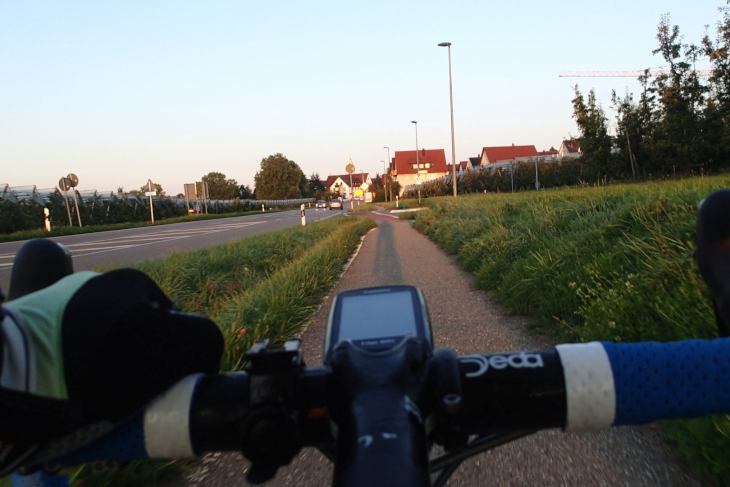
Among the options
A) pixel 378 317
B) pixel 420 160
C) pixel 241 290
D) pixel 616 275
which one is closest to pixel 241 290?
pixel 241 290

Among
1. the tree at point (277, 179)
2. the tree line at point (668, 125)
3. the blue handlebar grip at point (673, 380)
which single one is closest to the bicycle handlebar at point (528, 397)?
the blue handlebar grip at point (673, 380)

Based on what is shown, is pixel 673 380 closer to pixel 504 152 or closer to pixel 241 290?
pixel 241 290

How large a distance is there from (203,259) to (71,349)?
8.55 meters

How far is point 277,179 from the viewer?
102750mm

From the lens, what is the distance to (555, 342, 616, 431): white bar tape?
2.72ft

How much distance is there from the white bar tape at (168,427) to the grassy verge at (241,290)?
2.20 metres

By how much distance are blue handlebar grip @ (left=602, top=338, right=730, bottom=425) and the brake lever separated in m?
0.12

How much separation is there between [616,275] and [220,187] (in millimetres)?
98898

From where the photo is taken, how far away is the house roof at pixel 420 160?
111250 mm

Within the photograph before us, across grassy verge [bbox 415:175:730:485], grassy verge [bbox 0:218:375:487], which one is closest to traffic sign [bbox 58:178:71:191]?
grassy verge [bbox 0:218:375:487]

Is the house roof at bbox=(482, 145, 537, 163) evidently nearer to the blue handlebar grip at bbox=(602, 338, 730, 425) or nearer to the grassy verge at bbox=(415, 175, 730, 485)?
the grassy verge at bbox=(415, 175, 730, 485)

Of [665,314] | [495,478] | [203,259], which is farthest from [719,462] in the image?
[203,259]

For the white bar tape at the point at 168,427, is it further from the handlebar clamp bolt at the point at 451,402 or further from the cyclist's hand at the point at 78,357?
the handlebar clamp bolt at the point at 451,402

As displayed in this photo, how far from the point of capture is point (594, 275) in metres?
5.27
